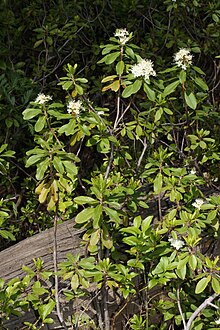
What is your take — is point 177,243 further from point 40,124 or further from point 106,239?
point 40,124

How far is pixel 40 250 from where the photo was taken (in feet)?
9.18

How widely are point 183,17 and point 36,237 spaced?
2242mm

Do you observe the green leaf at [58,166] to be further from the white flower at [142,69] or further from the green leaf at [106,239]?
the white flower at [142,69]

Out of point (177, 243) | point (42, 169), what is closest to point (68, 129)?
point (42, 169)

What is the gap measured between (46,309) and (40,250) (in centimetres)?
47

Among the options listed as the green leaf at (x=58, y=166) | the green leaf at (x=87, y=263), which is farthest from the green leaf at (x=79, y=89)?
the green leaf at (x=87, y=263)

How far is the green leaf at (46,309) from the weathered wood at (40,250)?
30cm

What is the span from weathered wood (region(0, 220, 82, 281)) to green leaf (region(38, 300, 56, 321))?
296 mm

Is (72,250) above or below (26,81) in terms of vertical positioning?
below

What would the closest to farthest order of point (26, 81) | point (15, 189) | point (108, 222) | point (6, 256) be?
point (108, 222), point (6, 256), point (26, 81), point (15, 189)

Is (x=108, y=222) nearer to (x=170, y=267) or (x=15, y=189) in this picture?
(x=170, y=267)

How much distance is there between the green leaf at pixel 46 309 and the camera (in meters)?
2.37

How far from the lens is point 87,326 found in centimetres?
263

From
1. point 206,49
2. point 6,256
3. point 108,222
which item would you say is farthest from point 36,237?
point 206,49
